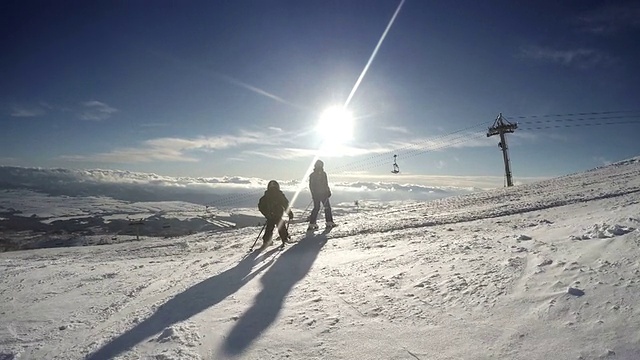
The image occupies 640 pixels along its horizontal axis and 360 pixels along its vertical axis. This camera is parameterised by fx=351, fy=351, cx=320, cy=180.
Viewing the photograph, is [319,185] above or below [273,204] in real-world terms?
above

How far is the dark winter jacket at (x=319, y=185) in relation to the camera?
1314 centimetres

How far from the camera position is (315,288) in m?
6.32

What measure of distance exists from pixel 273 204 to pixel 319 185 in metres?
2.30

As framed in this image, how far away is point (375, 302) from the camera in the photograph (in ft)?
17.4

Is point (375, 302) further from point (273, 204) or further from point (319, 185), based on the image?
point (319, 185)

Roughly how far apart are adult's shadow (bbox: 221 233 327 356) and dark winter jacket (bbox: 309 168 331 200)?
2.91m

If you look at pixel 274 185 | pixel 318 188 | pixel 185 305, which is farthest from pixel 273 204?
pixel 185 305

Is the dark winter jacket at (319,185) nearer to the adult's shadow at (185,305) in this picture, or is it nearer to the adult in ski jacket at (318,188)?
the adult in ski jacket at (318,188)

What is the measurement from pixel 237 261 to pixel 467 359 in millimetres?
7064

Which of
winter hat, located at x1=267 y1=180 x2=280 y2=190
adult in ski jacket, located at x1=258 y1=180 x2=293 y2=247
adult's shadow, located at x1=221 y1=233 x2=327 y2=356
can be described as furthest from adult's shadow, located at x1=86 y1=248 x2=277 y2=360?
winter hat, located at x1=267 y1=180 x2=280 y2=190

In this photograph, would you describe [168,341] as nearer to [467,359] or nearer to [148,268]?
[467,359]

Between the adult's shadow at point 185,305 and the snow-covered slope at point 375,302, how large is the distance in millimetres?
31

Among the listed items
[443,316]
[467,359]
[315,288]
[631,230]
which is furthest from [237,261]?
[631,230]

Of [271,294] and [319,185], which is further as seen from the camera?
[319,185]
